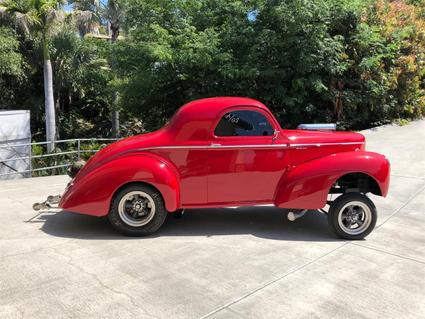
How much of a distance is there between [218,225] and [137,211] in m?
1.13

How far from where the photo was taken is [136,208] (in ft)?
16.9

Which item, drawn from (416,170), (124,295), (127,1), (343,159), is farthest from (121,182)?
(127,1)

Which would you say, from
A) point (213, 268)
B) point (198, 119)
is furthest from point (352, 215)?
point (198, 119)

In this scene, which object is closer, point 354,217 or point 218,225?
point 354,217

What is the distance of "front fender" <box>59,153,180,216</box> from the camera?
16.3ft

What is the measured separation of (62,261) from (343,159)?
134 inches

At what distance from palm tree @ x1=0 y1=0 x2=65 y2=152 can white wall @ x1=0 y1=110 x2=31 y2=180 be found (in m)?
4.55

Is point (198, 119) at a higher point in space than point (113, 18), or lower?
lower

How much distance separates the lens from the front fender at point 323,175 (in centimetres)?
505

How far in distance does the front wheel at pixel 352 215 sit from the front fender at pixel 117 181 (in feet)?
6.37

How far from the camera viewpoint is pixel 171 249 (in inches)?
186

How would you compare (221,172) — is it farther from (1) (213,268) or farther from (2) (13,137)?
(2) (13,137)

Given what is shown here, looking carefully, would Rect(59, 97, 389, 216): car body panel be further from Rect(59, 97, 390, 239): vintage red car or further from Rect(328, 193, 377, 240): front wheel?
Rect(328, 193, 377, 240): front wheel

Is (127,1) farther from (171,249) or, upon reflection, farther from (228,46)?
(171,249)
